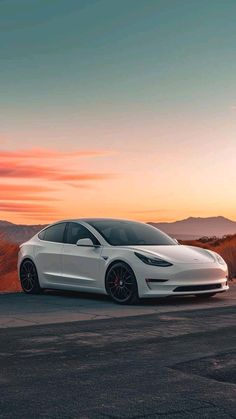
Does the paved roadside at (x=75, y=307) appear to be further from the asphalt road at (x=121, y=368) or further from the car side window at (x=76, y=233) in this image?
the car side window at (x=76, y=233)

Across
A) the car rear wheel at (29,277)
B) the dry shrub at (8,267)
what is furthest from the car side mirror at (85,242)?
the dry shrub at (8,267)

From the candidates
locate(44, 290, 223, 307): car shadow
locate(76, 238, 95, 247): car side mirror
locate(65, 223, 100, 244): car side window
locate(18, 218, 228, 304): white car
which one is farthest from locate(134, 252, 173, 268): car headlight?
locate(65, 223, 100, 244): car side window

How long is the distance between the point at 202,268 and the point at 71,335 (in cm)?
452

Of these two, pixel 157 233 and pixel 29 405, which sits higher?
pixel 157 233

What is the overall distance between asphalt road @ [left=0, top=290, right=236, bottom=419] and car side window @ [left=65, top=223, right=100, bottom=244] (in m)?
3.41

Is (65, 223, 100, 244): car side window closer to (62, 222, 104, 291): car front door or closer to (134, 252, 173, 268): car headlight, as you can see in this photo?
(62, 222, 104, 291): car front door

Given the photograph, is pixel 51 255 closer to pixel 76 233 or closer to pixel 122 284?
pixel 76 233

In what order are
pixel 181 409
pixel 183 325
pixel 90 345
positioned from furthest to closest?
pixel 183 325, pixel 90 345, pixel 181 409

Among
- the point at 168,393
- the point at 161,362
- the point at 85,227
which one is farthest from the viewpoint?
the point at 85,227

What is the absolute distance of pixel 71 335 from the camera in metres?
9.14

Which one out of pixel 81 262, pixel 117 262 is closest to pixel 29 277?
pixel 81 262

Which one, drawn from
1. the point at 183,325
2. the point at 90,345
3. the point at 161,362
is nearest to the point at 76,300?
the point at 183,325

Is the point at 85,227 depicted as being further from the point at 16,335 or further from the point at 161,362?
the point at 161,362

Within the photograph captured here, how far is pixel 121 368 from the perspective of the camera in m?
7.08
